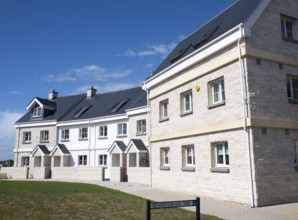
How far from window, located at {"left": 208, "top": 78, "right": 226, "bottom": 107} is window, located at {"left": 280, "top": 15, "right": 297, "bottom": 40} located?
3.68 meters

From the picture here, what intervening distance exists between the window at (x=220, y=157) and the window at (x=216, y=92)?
1.96 m

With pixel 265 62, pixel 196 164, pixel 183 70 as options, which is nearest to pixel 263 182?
pixel 196 164

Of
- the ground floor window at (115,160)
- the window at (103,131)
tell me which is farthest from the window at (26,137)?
the ground floor window at (115,160)

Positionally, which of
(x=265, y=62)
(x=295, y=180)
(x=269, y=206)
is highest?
(x=265, y=62)

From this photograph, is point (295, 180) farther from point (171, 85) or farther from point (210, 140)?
point (171, 85)

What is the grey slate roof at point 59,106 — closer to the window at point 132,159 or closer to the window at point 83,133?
the window at point 83,133

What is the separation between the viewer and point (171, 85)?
58.7ft

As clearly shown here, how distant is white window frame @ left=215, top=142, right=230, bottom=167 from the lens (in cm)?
1367

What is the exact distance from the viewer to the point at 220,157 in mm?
14195

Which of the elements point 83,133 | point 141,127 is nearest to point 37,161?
point 83,133

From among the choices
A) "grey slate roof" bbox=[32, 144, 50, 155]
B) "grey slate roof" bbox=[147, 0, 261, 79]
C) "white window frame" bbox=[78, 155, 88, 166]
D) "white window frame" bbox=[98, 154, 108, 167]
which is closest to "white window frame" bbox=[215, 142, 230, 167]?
"grey slate roof" bbox=[147, 0, 261, 79]

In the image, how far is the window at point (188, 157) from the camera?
636 inches

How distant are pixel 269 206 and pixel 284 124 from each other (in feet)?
11.4

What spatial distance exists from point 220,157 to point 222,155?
215 millimetres
